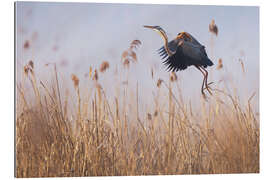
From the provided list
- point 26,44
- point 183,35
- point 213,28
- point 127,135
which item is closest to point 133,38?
point 183,35

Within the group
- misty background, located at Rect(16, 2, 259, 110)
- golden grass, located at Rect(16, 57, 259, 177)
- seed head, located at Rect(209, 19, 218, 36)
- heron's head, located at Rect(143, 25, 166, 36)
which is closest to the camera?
golden grass, located at Rect(16, 57, 259, 177)

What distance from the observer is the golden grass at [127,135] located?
19.1 ft

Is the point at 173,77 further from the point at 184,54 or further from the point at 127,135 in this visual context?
the point at 127,135

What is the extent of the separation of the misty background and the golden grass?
16 cm

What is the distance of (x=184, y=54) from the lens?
6398 millimetres

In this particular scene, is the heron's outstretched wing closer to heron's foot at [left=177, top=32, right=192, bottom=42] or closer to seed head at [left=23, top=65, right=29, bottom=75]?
heron's foot at [left=177, top=32, right=192, bottom=42]

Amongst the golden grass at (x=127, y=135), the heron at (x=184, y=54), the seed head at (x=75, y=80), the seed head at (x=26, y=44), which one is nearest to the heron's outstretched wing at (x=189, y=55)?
the heron at (x=184, y=54)

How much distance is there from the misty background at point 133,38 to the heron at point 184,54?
59 mm

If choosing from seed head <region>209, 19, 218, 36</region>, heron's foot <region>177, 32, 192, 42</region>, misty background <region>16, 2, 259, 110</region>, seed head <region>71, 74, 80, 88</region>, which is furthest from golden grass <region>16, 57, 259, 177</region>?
seed head <region>209, 19, 218, 36</region>

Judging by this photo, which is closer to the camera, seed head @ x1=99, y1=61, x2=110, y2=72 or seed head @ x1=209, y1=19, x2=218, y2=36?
seed head @ x1=99, y1=61, x2=110, y2=72

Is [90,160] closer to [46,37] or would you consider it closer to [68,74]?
[68,74]

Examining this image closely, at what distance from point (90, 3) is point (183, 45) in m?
1.29

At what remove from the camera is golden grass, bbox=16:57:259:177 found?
5832 millimetres
